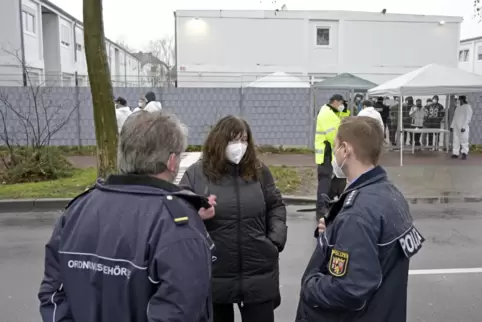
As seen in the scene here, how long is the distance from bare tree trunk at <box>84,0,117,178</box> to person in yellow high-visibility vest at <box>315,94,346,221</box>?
342cm

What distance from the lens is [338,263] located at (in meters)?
2.03

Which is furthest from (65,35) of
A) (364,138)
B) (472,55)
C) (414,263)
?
(364,138)

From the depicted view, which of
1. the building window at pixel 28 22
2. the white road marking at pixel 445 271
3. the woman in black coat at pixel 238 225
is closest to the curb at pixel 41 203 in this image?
the white road marking at pixel 445 271

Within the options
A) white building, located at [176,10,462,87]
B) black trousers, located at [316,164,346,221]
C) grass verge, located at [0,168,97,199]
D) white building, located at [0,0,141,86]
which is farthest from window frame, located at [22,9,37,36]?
black trousers, located at [316,164,346,221]

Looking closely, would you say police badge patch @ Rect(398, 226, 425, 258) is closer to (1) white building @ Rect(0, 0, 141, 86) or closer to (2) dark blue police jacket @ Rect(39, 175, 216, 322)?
(2) dark blue police jacket @ Rect(39, 175, 216, 322)

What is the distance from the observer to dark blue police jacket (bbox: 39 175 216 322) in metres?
1.65

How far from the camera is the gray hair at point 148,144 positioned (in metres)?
1.80

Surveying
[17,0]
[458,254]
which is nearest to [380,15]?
[17,0]

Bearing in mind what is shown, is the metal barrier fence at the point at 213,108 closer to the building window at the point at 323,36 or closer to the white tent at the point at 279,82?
the white tent at the point at 279,82

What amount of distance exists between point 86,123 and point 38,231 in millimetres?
9318

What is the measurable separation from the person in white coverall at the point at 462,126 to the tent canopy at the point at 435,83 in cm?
108

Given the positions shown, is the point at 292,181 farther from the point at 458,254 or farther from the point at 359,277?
the point at 359,277

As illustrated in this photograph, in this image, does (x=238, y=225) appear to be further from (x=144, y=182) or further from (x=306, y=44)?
(x=306, y=44)

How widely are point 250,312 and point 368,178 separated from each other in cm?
123
